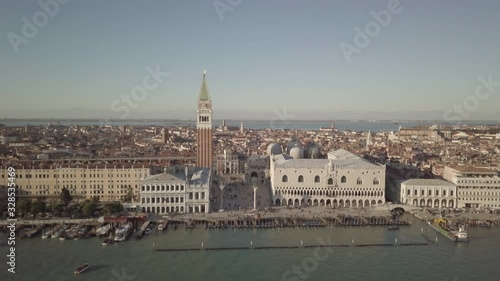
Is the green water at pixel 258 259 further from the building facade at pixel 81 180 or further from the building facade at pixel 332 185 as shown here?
the building facade at pixel 81 180

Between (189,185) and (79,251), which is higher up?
(189,185)

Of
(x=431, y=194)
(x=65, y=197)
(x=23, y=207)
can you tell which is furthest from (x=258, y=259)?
(x=431, y=194)

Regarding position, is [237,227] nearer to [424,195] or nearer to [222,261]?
[222,261]

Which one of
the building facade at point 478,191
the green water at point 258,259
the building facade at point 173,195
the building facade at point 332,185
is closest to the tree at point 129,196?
the building facade at point 173,195

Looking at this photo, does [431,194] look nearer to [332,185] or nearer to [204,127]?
[332,185]

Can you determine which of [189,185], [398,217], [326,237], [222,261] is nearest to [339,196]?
[398,217]
